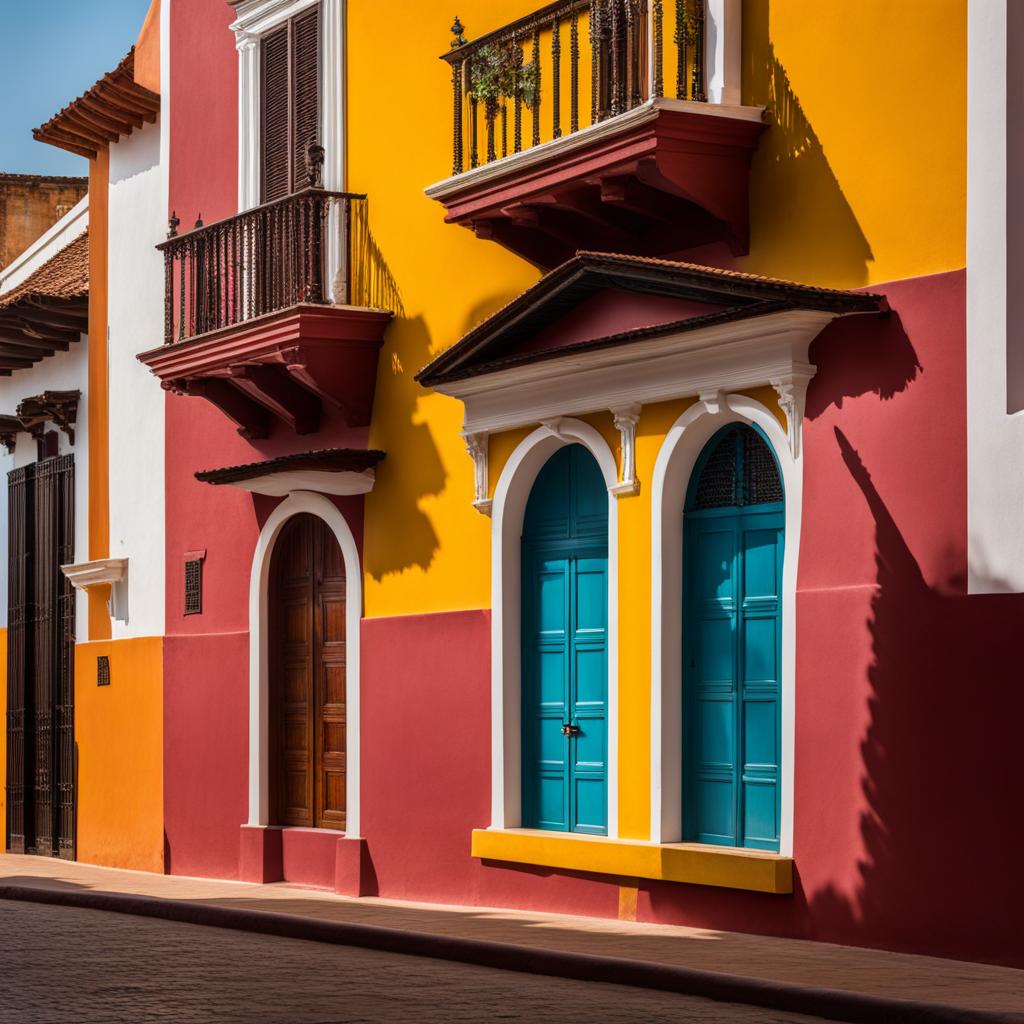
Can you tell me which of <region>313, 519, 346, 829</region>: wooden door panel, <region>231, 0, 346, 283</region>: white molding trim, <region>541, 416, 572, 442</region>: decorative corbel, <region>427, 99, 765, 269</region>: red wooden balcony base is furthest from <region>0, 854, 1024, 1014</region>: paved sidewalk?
<region>231, 0, 346, 283</region>: white molding trim

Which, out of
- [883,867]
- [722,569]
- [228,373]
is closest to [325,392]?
[228,373]

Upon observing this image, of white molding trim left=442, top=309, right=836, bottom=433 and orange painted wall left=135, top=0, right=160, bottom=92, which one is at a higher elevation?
orange painted wall left=135, top=0, right=160, bottom=92

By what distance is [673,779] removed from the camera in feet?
41.3

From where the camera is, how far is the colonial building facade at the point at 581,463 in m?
10.9

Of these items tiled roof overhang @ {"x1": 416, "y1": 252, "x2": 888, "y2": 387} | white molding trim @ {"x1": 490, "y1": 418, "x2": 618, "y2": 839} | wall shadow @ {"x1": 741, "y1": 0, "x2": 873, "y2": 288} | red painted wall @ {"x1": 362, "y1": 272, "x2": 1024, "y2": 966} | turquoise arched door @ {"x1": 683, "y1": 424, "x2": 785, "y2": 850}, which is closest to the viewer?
red painted wall @ {"x1": 362, "y1": 272, "x2": 1024, "y2": 966}

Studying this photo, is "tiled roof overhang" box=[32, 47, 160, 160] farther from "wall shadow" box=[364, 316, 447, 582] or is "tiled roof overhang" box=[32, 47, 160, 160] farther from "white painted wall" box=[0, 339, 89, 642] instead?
"wall shadow" box=[364, 316, 447, 582]

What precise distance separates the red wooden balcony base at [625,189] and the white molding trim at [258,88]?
8.52 ft

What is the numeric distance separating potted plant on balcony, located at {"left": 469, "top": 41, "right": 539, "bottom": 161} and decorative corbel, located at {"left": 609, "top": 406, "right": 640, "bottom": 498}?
2.06 m

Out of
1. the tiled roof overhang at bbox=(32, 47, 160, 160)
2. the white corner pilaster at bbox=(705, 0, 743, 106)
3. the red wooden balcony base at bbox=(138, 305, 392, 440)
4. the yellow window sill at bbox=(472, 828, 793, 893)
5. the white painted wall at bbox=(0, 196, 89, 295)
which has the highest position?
the tiled roof overhang at bbox=(32, 47, 160, 160)

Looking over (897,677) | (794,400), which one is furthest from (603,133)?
(897,677)

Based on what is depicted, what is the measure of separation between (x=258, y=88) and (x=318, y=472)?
366 centimetres

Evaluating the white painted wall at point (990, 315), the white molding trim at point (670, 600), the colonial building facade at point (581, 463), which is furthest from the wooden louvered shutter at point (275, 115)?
the white painted wall at point (990, 315)

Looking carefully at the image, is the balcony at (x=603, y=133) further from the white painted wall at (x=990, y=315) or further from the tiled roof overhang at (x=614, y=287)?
the white painted wall at (x=990, y=315)

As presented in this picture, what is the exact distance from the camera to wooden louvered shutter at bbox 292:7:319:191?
16.5m
